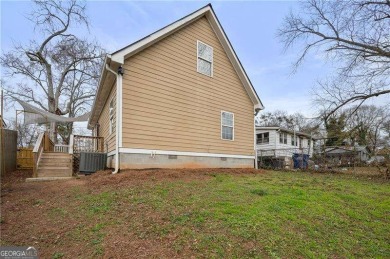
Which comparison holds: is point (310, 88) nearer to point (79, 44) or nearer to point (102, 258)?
point (102, 258)

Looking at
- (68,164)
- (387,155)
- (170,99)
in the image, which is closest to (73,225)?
(170,99)

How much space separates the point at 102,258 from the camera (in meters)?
3.25

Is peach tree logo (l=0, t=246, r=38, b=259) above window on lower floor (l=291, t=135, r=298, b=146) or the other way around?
the other way around

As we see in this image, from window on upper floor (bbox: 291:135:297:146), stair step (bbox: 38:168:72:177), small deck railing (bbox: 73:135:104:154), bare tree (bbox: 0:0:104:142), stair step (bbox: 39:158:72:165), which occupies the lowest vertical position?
stair step (bbox: 38:168:72:177)

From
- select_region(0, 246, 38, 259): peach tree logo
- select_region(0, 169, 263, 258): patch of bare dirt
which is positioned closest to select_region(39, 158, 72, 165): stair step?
select_region(0, 169, 263, 258): patch of bare dirt

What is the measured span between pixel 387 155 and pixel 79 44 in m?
26.6

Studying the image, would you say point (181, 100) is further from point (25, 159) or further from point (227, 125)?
point (25, 159)

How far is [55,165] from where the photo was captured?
35.2ft

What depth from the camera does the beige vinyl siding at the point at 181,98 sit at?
892 cm

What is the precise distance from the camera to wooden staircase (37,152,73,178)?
10.1 metres

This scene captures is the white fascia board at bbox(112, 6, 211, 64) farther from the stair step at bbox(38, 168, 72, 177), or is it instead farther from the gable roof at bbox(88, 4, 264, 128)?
the stair step at bbox(38, 168, 72, 177)

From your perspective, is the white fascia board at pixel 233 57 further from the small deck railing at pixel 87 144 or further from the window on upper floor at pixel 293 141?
the window on upper floor at pixel 293 141

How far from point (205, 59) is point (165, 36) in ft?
8.06

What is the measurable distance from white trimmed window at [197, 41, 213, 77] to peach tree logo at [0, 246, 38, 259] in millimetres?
9203
